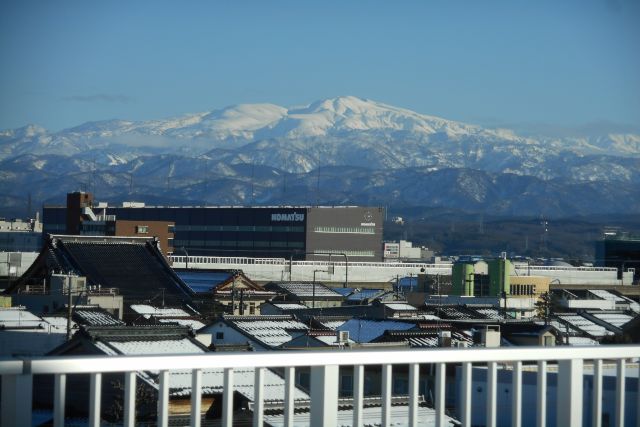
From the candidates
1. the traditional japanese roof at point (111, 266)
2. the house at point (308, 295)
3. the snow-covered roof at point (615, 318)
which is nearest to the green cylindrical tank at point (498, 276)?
the house at point (308, 295)

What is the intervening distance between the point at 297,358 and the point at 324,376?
110mm

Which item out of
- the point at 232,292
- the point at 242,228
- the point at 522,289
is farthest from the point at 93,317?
the point at 242,228

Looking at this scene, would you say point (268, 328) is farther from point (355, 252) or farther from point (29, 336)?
point (355, 252)

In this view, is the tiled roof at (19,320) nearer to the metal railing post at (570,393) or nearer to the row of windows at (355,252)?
the metal railing post at (570,393)

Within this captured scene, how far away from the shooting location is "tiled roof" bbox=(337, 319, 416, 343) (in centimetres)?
2139

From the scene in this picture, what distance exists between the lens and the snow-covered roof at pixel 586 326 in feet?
85.0

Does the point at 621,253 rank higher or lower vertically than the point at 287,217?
lower

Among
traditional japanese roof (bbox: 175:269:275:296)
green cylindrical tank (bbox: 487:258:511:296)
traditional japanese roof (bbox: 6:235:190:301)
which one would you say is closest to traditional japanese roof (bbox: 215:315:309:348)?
traditional japanese roof (bbox: 6:235:190:301)

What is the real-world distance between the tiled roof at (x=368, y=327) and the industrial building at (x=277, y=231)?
5749cm

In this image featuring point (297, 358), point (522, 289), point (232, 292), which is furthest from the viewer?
point (522, 289)

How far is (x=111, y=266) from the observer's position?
3691cm

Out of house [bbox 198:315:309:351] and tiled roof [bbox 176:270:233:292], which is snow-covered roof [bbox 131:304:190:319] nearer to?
house [bbox 198:315:309:351]

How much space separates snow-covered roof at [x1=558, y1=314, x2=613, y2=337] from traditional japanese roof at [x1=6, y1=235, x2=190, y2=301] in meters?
10.9

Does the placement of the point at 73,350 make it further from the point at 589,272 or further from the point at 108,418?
the point at 589,272
